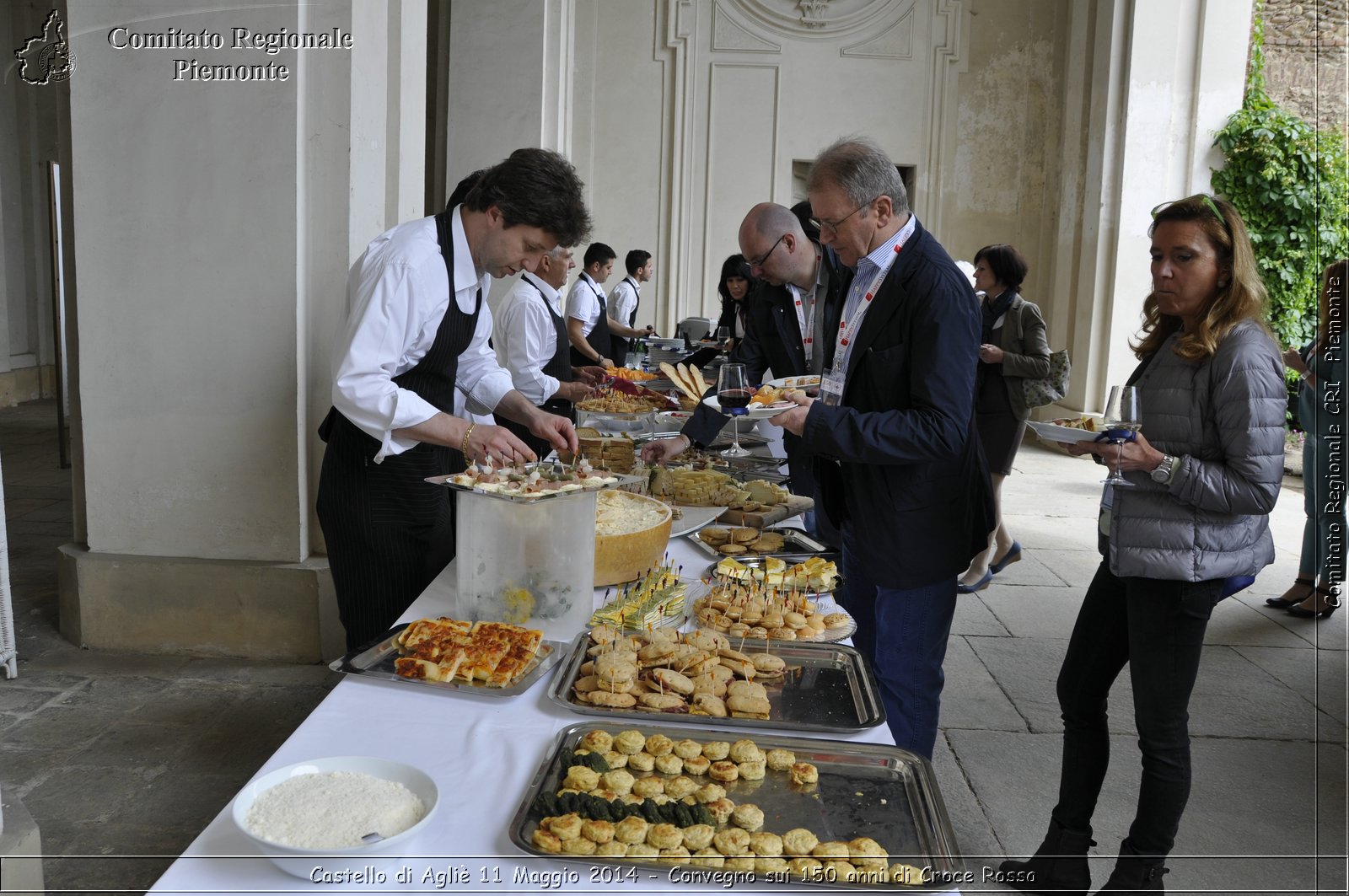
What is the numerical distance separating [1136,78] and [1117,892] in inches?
409

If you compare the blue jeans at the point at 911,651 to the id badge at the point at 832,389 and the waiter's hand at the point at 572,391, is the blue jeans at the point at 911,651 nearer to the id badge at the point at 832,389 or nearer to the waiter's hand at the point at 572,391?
the id badge at the point at 832,389

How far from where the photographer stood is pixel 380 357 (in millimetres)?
2355

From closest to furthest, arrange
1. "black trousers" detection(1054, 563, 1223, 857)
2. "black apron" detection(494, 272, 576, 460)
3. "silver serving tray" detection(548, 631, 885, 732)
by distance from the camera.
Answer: "silver serving tray" detection(548, 631, 885, 732), "black trousers" detection(1054, 563, 1223, 857), "black apron" detection(494, 272, 576, 460)

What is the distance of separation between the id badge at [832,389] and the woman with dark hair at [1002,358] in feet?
10.4

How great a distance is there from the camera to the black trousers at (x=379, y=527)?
256cm

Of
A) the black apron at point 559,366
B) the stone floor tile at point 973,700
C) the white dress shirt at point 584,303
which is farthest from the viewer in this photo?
the white dress shirt at point 584,303

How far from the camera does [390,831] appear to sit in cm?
126

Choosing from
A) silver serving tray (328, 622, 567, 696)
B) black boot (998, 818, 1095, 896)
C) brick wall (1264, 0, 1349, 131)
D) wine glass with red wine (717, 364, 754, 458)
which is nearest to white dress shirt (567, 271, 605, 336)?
wine glass with red wine (717, 364, 754, 458)

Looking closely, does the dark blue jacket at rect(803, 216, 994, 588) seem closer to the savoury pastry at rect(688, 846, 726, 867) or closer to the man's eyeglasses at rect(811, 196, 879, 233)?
the man's eyeglasses at rect(811, 196, 879, 233)

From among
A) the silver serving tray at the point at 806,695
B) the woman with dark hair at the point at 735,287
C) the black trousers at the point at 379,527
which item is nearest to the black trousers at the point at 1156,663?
the silver serving tray at the point at 806,695

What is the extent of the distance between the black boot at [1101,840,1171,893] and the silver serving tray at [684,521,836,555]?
1.07m

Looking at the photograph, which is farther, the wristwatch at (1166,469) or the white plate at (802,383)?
the white plate at (802,383)

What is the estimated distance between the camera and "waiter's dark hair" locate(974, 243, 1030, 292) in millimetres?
5793

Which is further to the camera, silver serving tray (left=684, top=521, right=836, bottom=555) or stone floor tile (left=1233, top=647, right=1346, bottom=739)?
stone floor tile (left=1233, top=647, right=1346, bottom=739)
